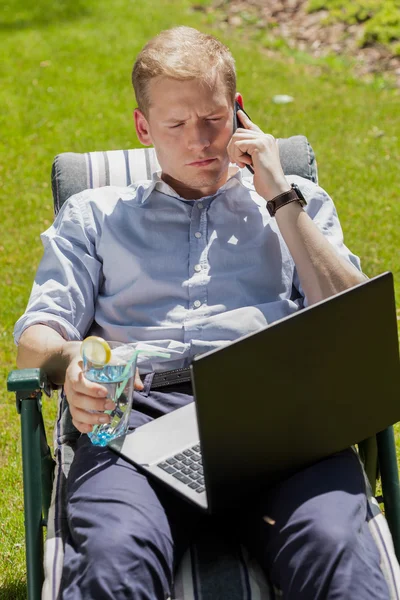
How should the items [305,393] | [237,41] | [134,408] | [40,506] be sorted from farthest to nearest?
1. [237,41]
2. [134,408]
3. [40,506]
4. [305,393]

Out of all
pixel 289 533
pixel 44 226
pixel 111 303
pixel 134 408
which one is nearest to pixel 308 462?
pixel 289 533

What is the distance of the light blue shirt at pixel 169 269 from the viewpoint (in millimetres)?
2895

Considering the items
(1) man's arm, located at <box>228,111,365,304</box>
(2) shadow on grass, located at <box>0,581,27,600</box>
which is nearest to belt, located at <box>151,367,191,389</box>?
(1) man's arm, located at <box>228,111,365,304</box>

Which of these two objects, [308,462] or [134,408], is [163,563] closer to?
[308,462]

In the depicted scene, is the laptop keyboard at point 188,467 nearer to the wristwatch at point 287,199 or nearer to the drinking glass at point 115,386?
the drinking glass at point 115,386

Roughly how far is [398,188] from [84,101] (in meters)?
3.08

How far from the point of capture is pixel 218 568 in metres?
2.33

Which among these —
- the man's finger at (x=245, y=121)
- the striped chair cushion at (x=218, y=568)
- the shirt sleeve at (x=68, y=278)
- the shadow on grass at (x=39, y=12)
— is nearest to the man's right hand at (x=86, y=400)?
the striped chair cushion at (x=218, y=568)

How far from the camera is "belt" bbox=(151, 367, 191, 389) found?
278cm

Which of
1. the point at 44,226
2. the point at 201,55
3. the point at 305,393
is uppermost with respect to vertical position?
the point at 201,55

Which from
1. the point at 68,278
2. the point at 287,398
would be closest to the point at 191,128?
the point at 68,278

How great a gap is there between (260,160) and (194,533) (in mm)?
1293

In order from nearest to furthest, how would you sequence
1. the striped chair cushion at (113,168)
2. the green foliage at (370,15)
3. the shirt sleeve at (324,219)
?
the shirt sleeve at (324,219) < the striped chair cushion at (113,168) < the green foliage at (370,15)

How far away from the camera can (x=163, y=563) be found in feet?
7.33
